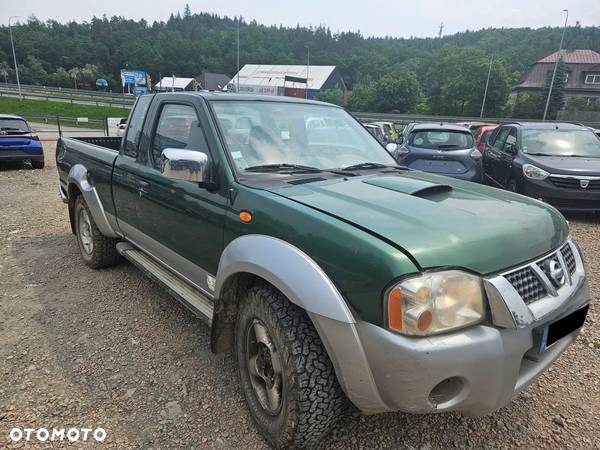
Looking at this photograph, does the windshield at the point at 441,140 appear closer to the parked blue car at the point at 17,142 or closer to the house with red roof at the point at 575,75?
the parked blue car at the point at 17,142

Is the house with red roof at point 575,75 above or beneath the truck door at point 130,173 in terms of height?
above

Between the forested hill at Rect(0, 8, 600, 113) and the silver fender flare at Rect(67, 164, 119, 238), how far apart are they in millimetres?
62449

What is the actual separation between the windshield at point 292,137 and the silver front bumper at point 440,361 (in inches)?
50.8

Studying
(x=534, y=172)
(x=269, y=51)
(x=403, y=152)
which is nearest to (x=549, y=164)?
(x=534, y=172)

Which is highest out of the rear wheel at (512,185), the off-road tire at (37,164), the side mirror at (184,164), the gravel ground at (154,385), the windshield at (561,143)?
the side mirror at (184,164)

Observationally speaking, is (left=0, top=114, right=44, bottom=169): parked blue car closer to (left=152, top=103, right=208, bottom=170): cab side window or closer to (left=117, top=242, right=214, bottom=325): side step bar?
(left=117, top=242, right=214, bottom=325): side step bar

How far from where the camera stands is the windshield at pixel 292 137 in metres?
2.73

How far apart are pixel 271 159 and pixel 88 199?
254cm

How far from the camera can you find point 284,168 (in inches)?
106

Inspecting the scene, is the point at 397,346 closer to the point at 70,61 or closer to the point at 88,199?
the point at 88,199

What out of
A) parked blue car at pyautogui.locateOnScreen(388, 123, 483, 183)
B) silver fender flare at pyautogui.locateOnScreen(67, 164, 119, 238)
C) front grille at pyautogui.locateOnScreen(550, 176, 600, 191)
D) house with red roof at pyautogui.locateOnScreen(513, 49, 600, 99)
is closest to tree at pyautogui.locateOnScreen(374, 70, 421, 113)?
house with red roof at pyautogui.locateOnScreen(513, 49, 600, 99)

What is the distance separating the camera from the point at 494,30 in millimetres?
109000

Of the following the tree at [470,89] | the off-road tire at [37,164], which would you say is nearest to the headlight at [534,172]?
the off-road tire at [37,164]

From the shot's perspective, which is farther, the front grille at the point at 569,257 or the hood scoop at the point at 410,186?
the hood scoop at the point at 410,186
